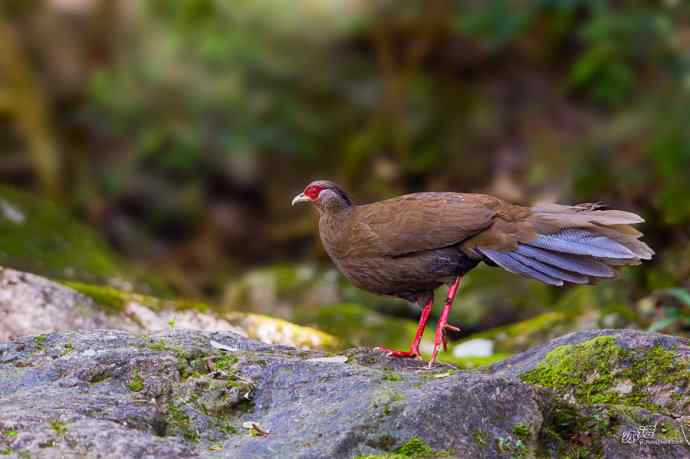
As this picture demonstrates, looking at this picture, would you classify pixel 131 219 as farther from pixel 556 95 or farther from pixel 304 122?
pixel 556 95

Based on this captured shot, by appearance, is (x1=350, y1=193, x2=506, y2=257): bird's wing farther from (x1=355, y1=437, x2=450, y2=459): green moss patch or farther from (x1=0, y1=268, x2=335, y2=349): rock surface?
(x1=355, y1=437, x2=450, y2=459): green moss patch

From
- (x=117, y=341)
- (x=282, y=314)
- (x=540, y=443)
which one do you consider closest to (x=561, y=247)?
(x=540, y=443)

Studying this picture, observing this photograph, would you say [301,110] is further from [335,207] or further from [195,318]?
[335,207]

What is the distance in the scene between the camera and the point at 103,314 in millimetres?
5965

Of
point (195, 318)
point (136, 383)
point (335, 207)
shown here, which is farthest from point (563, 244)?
point (195, 318)

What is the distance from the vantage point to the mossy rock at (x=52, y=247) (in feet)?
23.9

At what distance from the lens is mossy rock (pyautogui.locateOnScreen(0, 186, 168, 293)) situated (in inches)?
287

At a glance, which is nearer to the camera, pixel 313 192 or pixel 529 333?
pixel 313 192

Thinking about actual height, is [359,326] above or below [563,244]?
above

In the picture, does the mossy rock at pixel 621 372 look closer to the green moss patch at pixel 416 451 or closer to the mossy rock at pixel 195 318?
the green moss patch at pixel 416 451

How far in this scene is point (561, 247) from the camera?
4.93 meters

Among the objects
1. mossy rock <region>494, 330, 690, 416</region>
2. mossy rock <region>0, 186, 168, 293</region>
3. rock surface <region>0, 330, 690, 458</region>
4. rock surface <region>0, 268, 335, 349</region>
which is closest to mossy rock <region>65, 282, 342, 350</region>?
rock surface <region>0, 268, 335, 349</region>

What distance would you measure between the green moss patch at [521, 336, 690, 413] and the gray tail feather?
46cm

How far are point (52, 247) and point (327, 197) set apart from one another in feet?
9.59
